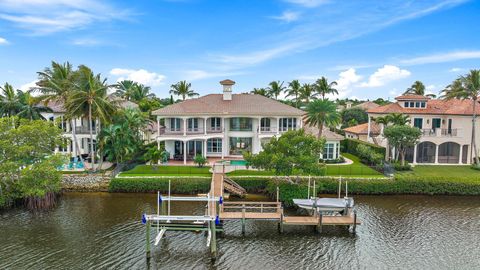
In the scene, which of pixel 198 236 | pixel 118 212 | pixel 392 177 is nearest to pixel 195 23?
pixel 118 212

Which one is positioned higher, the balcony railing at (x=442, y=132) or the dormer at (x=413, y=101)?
the dormer at (x=413, y=101)

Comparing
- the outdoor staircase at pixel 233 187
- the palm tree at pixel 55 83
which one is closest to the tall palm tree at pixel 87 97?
the palm tree at pixel 55 83

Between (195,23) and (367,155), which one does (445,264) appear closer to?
(367,155)

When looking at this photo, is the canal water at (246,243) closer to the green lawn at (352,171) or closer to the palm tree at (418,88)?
the green lawn at (352,171)

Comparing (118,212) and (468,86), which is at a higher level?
(468,86)

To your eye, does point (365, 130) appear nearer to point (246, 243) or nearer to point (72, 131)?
point (246, 243)

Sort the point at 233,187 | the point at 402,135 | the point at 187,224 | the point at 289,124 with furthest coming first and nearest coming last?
the point at 289,124 < the point at 402,135 < the point at 233,187 < the point at 187,224

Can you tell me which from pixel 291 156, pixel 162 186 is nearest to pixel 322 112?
pixel 291 156
